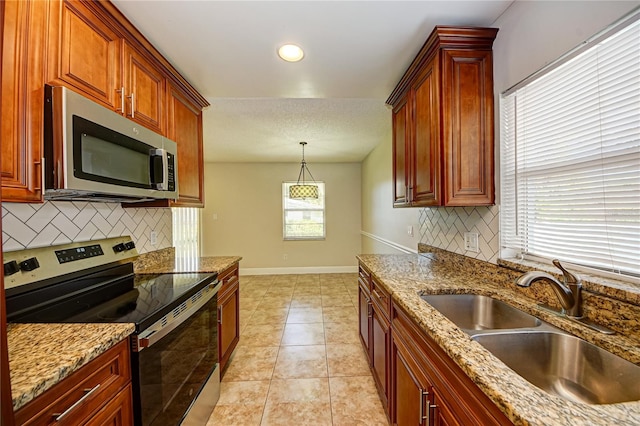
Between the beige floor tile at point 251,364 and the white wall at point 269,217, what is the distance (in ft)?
10.7

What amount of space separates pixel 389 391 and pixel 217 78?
2452 mm

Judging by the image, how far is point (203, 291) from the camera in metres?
1.71

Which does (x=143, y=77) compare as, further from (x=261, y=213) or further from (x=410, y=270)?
(x=261, y=213)

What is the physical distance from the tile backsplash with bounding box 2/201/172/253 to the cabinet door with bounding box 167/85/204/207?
1.30 ft

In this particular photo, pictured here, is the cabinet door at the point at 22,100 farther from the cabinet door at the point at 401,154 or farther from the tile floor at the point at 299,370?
the cabinet door at the point at 401,154

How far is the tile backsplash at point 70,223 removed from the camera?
128 cm

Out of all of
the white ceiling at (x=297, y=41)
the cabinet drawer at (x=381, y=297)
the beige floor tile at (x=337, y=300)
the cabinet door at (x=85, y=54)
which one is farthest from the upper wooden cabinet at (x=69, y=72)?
the beige floor tile at (x=337, y=300)

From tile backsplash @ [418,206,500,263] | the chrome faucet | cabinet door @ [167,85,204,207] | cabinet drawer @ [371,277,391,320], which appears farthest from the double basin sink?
cabinet door @ [167,85,204,207]

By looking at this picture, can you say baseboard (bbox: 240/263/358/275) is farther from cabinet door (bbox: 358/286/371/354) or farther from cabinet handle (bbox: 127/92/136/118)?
cabinet handle (bbox: 127/92/136/118)

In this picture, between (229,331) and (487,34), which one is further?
(229,331)

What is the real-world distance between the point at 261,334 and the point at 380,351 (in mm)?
1628

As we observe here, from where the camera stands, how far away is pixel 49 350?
87 centimetres

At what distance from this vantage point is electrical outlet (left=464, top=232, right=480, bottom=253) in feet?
5.78

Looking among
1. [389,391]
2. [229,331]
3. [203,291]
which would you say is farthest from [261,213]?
[389,391]
